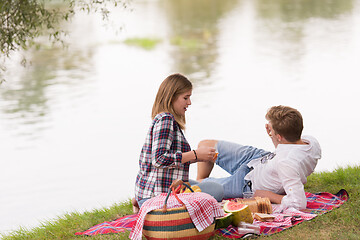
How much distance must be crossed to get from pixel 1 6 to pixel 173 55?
1583 centimetres

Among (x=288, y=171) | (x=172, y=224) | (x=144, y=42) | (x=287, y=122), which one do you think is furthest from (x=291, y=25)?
(x=172, y=224)

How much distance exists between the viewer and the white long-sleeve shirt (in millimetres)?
4992

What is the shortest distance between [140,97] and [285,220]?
1066 centimetres

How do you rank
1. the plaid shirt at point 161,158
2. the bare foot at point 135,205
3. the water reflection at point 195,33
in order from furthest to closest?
the water reflection at point 195,33, the bare foot at point 135,205, the plaid shirt at point 161,158

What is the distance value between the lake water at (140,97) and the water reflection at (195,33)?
98mm

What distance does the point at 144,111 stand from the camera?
527 inches

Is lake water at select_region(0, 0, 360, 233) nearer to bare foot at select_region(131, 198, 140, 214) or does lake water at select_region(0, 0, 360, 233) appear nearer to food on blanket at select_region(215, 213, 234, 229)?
bare foot at select_region(131, 198, 140, 214)

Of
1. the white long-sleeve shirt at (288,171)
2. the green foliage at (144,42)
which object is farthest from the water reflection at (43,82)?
the white long-sleeve shirt at (288,171)

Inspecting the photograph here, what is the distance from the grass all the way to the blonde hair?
3.89 feet

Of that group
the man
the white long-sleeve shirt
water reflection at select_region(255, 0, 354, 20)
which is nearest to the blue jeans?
the man

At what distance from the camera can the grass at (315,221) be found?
4.48m

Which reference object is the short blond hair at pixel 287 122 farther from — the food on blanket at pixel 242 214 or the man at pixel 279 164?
the food on blanket at pixel 242 214

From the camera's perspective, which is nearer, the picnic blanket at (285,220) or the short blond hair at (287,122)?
the picnic blanket at (285,220)

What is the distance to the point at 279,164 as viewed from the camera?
16.9ft
